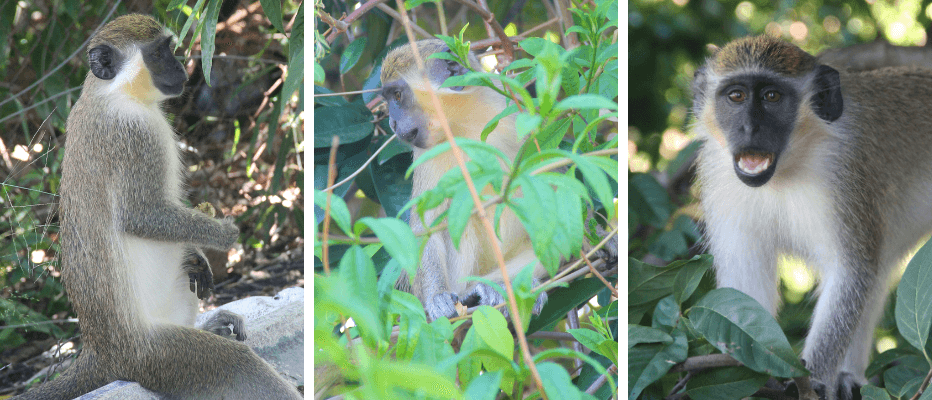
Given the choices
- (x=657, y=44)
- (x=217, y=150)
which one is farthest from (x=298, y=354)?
(x=657, y=44)

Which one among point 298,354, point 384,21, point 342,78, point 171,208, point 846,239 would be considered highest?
point 384,21

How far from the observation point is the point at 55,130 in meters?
1.80

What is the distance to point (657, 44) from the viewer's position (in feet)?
4.96

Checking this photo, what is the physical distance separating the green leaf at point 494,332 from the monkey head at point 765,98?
69 cm

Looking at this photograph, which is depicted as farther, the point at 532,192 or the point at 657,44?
the point at 657,44

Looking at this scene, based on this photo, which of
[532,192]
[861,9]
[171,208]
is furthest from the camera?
[171,208]

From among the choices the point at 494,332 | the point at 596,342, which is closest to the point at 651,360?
the point at 596,342

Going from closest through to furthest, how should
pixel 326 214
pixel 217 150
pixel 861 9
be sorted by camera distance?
pixel 326 214, pixel 861 9, pixel 217 150

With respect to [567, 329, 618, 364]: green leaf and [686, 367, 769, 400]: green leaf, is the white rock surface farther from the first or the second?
[686, 367, 769, 400]: green leaf

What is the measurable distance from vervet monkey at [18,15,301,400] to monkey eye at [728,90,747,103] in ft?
4.04

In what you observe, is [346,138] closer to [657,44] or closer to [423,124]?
[423,124]

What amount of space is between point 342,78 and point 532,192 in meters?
0.70

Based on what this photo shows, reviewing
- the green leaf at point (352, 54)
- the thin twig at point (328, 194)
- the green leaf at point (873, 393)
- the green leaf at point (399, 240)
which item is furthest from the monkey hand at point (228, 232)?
the green leaf at point (873, 393)

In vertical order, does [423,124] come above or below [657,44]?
below
